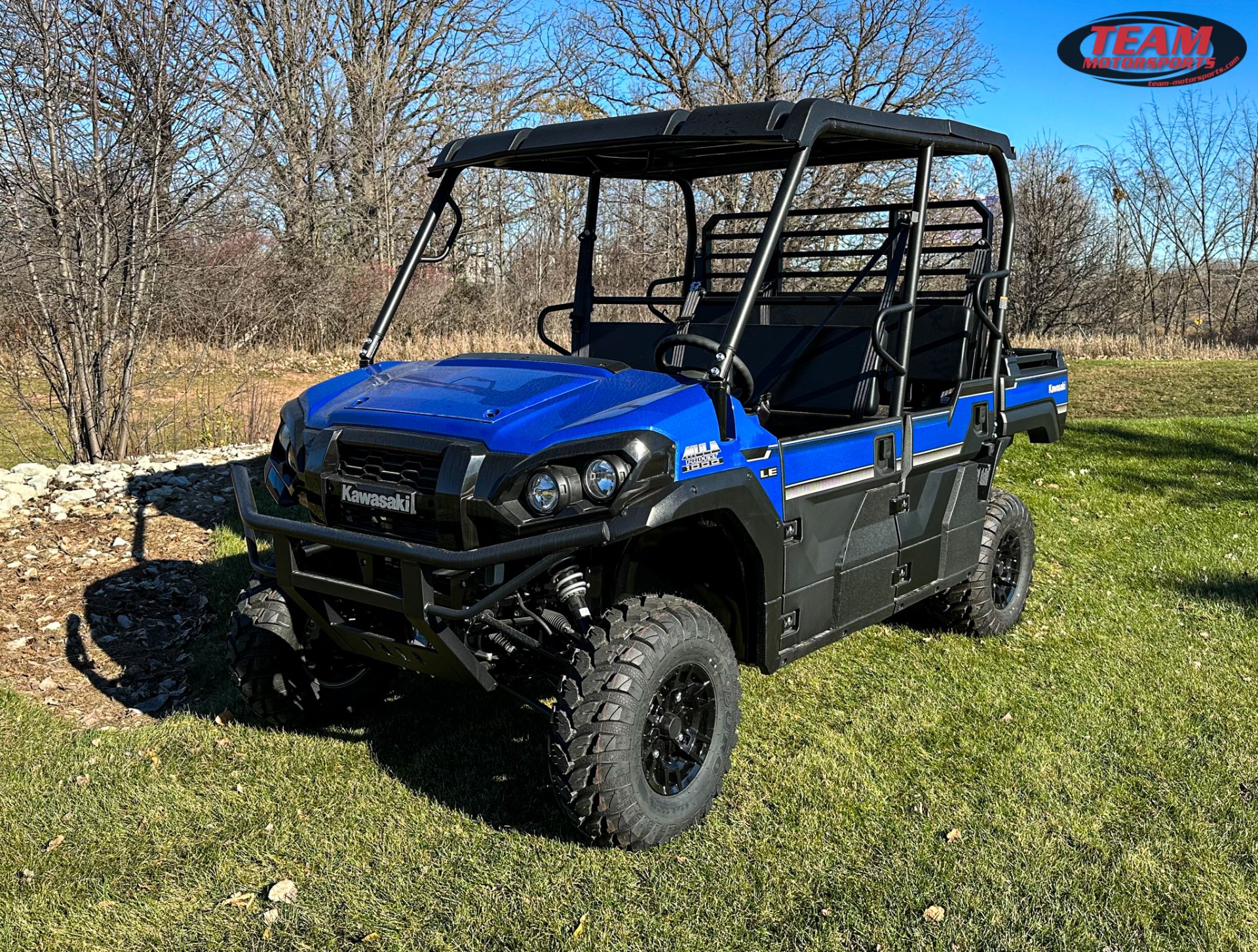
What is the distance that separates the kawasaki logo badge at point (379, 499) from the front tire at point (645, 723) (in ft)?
2.20

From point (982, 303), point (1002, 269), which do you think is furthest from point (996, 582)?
point (1002, 269)

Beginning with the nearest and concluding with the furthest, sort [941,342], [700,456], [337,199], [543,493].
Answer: [543,493] < [700,456] < [941,342] < [337,199]

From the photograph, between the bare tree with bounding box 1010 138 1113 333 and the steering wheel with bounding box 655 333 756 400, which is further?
the bare tree with bounding box 1010 138 1113 333

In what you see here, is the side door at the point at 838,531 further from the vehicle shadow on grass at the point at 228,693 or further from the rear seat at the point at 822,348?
the vehicle shadow on grass at the point at 228,693

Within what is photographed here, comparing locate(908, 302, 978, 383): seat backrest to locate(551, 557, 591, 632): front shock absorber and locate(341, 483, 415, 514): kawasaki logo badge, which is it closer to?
locate(551, 557, 591, 632): front shock absorber

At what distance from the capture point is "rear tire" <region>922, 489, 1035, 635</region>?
203 inches

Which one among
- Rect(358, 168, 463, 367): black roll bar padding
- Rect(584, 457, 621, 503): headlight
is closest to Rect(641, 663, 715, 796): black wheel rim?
Rect(584, 457, 621, 503): headlight

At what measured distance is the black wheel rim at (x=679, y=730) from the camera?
3.45 meters

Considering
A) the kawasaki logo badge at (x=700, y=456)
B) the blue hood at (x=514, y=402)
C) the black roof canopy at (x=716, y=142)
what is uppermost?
the black roof canopy at (x=716, y=142)

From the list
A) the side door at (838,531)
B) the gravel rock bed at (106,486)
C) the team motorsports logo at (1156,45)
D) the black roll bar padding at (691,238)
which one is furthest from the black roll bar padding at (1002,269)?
the team motorsports logo at (1156,45)

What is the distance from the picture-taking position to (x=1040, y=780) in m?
3.94

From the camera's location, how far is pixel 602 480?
3.14 m

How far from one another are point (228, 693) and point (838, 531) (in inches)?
102

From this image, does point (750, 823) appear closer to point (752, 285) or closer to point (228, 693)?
point (752, 285)
